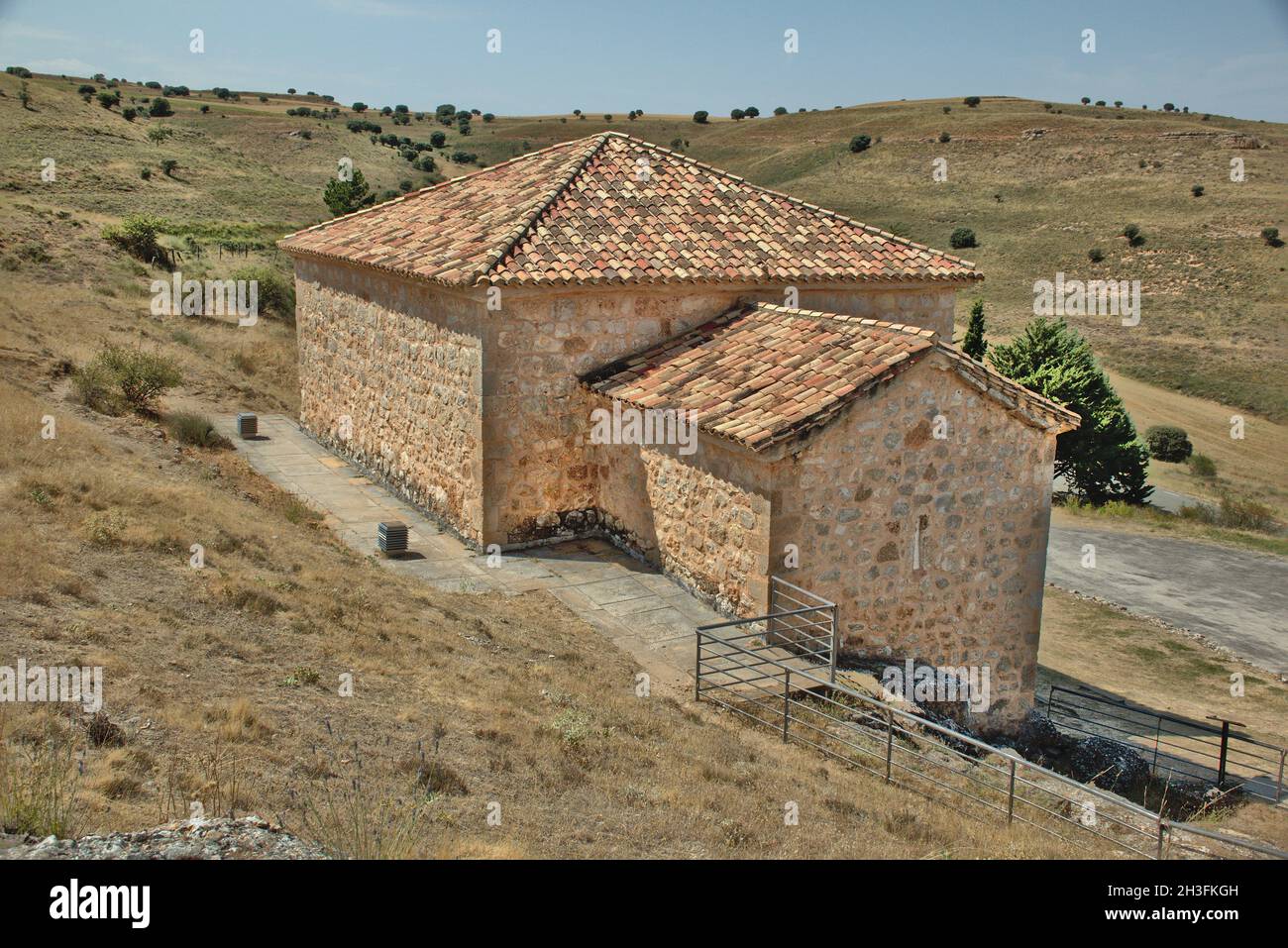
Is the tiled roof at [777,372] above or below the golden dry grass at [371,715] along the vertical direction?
above

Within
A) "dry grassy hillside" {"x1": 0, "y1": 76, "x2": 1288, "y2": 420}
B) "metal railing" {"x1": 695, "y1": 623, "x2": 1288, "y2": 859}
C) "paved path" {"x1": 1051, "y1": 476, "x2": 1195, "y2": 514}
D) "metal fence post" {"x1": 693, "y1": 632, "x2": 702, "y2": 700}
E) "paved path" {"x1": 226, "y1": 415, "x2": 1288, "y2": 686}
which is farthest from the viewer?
"dry grassy hillside" {"x1": 0, "y1": 76, "x2": 1288, "y2": 420}

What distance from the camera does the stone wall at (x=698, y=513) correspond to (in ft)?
35.9

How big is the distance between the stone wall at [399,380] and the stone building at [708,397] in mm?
60

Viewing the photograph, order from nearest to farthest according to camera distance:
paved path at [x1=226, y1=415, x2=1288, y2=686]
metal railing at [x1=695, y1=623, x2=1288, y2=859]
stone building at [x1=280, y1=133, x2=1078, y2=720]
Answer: metal railing at [x1=695, y1=623, x2=1288, y2=859]
stone building at [x1=280, y1=133, x2=1078, y2=720]
paved path at [x1=226, y1=415, x2=1288, y2=686]

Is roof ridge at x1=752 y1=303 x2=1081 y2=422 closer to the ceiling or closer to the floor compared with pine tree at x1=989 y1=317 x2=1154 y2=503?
closer to the ceiling

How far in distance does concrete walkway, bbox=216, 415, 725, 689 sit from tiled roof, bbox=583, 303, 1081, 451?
2210 mm

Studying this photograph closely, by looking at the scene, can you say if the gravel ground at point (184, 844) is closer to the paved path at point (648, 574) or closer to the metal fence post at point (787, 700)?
the metal fence post at point (787, 700)

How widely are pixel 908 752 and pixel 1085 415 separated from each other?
2176cm

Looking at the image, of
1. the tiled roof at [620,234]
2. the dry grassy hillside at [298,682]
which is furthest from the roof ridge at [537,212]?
the dry grassy hillside at [298,682]

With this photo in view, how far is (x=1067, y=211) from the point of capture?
186 feet

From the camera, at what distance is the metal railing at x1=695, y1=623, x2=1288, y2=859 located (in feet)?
26.8

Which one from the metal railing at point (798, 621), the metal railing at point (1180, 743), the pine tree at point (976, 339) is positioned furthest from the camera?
the pine tree at point (976, 339)

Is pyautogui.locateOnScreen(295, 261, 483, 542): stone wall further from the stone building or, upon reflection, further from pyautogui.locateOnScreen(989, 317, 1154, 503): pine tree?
pyautogui.locateOnScreen(989, 317, 1154, 503): pine tree

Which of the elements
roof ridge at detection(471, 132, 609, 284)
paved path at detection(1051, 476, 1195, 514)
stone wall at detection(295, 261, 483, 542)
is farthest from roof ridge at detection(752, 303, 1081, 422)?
paved path at detection(1051, 476, 1195, 514)
